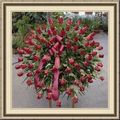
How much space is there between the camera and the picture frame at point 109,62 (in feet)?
6.54

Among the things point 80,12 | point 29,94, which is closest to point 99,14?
point 80,12

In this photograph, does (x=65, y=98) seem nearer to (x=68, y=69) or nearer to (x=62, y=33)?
(x=68, y=69)

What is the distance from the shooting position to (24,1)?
2000mm

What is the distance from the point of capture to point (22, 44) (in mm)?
1984

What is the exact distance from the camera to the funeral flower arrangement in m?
1.95

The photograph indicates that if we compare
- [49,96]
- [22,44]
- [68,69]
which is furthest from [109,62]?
[22,44]

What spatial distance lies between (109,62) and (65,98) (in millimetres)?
303

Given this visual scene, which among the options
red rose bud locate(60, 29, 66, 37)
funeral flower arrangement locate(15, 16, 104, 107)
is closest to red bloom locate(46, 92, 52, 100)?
funeral flower arrangement locate(15, 16, 104, 107)

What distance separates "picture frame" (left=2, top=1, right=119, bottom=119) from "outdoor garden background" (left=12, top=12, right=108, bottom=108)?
0.02 metres

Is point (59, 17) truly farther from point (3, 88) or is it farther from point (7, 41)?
point (3, 88)

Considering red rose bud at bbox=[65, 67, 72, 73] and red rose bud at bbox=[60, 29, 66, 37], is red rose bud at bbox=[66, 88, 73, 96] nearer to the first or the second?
red rose bud at bbox=[65, 67, 72, 73]

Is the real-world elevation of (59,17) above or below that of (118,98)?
above

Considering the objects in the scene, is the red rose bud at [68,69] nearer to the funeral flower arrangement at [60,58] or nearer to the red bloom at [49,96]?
the funeral flower arrangement at [60,58]

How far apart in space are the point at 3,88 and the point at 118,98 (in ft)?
2.02
